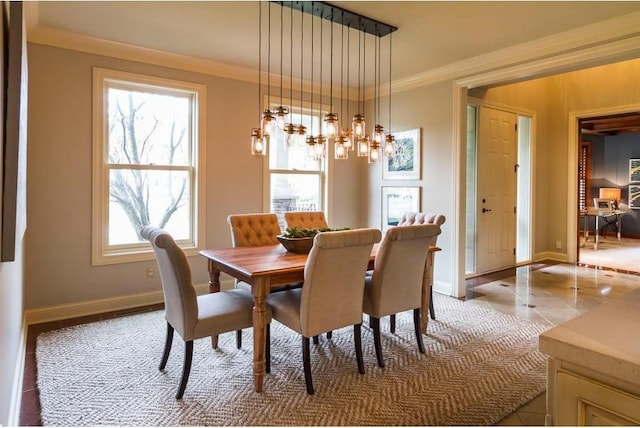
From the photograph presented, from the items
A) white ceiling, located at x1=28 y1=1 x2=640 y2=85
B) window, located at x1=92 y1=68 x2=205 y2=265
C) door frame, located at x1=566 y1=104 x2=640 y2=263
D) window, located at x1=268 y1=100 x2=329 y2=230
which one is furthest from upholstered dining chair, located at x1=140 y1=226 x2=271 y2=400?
door frame, located at x1=566 y1=104 x2=640 y2=263

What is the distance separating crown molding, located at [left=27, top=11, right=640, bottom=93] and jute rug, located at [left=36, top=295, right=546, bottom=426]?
2408 millimetres

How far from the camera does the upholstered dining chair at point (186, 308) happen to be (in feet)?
7.47

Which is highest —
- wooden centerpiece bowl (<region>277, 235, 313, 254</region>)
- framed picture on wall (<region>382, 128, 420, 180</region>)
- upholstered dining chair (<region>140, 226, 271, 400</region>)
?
framed picture on wall (<region>382, 128, 420, 180</region>)

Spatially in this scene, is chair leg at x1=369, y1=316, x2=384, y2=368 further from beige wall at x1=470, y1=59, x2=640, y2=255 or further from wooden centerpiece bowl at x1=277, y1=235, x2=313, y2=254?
beige wall at x1=470, y1=59, x2=640, y2=255

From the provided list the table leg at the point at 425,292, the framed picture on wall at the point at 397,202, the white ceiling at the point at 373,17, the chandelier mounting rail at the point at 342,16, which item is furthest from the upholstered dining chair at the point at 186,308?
the framed picture on wall at the point at 397,202

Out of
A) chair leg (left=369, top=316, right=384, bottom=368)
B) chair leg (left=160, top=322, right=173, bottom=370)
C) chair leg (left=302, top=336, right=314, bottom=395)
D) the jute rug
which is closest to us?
the jute rug

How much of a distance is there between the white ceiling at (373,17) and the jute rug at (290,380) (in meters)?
2.56

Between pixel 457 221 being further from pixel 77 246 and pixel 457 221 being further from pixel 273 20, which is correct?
pixel 77 246

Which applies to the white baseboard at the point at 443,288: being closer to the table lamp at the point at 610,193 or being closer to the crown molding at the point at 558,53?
the crown molding at the point at 558,53

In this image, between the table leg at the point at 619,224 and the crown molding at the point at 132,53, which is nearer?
the crown molding at the point at 132,53

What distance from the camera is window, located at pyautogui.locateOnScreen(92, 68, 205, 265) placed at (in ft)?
12.5

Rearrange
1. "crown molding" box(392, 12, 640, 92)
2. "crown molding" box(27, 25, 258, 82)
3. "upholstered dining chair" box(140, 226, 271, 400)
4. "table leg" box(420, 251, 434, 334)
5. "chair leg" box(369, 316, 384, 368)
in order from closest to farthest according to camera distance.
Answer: "upholstered dining chair" box(140, 226, 271, 400)
"chair leg" box(369, 316, 384, 368)
"crown molding" box(392, 12, 640, 92)
"table leg" box(420, 251, 434, 334)
"crown molding" box(27, 25, 258, 82)

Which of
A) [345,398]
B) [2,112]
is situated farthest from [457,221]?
[2,112]

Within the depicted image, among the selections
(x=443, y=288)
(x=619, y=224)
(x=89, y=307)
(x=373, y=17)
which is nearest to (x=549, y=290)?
(x=443, y=288)
